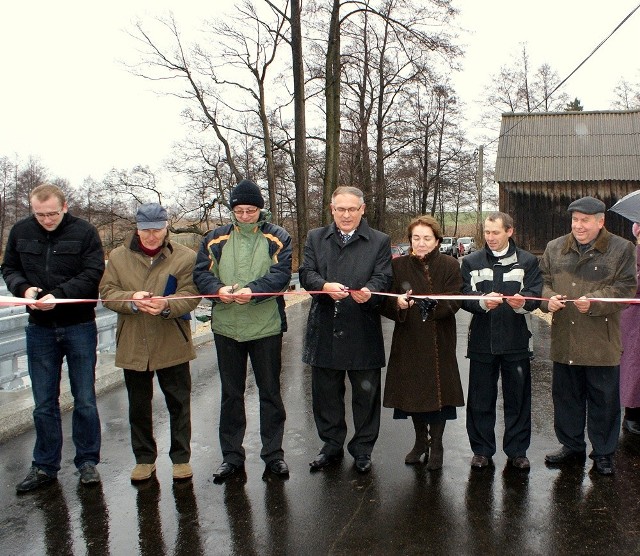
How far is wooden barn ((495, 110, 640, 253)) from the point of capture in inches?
935

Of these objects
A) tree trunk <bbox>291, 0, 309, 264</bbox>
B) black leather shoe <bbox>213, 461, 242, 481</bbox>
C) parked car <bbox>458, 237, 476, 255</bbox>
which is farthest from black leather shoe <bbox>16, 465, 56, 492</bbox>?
parked car <bbox>458, 237, 476, 255</bbox>

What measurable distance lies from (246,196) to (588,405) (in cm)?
305

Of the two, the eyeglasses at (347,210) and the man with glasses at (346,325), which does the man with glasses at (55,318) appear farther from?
the eyeglasses at (347,210)

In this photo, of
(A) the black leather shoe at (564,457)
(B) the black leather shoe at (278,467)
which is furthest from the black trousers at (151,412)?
(A) the black leather shoe at (564,457)

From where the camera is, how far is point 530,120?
A: 26.3m

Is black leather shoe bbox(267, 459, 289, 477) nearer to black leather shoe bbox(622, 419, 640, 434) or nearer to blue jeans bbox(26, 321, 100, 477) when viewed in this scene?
blue jeans bbox(26, 321, 100, 477)

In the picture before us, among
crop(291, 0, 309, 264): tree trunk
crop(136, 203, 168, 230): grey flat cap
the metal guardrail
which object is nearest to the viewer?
crop(136, 203, 168, 230): grey flat cap

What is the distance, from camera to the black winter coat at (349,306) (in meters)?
4.79

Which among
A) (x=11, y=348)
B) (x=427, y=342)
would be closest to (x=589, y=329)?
(x=427, y=342)

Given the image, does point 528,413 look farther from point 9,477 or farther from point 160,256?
point 9,477

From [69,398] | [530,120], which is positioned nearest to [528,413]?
[69,398]

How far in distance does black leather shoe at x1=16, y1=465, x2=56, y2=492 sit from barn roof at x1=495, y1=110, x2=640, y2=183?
22173 mm

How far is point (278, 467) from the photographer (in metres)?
4.70

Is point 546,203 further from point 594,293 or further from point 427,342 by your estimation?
point 427,342
